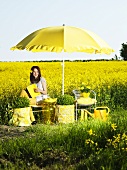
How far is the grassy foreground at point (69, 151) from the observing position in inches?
256

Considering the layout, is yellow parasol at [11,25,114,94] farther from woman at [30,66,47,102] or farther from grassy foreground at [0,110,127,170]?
grassy foreground at [0,110,127,170]

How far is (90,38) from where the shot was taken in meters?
11.8

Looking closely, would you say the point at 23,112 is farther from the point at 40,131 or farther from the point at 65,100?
the point at 40,131

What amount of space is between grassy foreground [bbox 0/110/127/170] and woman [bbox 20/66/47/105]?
3301 mm

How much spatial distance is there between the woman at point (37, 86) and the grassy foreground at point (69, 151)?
330 cm

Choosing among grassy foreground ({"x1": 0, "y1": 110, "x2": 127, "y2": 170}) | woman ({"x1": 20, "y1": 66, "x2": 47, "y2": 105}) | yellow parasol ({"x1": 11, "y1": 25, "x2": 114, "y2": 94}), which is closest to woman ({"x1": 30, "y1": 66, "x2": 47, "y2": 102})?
woman ({"x1": 20, "y1": 66, "x2": 47, "y2": 105})

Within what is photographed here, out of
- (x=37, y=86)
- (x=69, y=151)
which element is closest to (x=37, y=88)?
(x=37, y=86)

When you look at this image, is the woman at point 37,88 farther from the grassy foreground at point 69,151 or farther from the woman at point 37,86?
the grassy foreground at point 69,151

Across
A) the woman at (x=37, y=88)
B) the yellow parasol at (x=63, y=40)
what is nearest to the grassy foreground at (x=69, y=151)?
the woman at (x=37, y=88)

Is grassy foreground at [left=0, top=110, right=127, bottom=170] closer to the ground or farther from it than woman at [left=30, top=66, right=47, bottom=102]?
closer to the ground

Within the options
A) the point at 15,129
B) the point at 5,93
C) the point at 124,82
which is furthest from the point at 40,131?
the point at 124,82

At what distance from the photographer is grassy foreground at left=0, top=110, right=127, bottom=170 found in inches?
256

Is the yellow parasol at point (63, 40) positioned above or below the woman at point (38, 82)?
above

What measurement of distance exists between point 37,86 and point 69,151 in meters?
4.63
